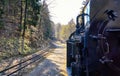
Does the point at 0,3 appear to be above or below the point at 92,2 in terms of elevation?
above

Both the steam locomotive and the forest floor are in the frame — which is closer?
the steam locomotive

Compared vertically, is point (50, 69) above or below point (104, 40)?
below

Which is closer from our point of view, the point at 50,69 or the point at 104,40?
the point at 104,40

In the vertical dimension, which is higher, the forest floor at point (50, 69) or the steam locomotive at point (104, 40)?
the steam locomotive at point (104, 40)

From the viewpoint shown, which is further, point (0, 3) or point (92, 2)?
point (0, 3)

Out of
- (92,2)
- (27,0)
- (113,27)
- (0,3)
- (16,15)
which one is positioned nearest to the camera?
(113,27)

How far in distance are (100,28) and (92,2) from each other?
36.3 inches

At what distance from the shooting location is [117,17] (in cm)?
474

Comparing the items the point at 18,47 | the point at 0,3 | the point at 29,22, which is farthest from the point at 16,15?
the point at 0,3

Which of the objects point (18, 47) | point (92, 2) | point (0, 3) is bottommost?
point (18, 47)

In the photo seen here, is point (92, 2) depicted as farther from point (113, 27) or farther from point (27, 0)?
point (27, 0)

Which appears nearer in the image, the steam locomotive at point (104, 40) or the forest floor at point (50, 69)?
the steam locomotive at point (104, 40)

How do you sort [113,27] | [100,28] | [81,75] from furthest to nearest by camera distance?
[81,75] → [100,28] → [113,27]

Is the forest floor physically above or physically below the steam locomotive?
below
